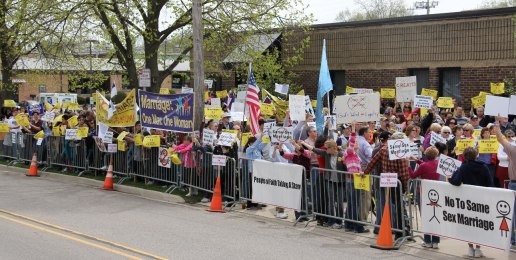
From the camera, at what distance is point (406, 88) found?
21.6 meters

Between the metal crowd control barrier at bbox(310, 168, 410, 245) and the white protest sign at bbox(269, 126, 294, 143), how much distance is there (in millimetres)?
922

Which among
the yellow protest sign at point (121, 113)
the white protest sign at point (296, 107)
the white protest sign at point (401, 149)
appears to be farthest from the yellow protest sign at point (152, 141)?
the white protest sign at point (401, 149)

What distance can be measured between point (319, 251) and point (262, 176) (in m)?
3.66

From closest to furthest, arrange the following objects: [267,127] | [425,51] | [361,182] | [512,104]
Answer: [361,182], [267,127], [512,104], [425,51]

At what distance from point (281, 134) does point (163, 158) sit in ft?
14.9

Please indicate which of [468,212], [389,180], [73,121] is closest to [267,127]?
[389,180]

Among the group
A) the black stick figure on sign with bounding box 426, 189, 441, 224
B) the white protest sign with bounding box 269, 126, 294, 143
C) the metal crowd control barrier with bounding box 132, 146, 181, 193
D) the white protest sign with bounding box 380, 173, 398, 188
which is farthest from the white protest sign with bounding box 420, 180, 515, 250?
the metal crowd control barrier with bounding box 132, 146, 181, 193

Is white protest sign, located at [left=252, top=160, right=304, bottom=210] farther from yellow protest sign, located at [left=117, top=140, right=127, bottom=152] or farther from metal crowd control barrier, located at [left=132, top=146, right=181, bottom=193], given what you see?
yellow protest sign, located at [left=117, top=140, right=127, bottom=152]

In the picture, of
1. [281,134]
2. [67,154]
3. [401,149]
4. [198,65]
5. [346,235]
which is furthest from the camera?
[67,154]

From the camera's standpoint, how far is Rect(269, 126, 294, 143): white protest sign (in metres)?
13.9

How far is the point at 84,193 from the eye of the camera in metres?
17.6

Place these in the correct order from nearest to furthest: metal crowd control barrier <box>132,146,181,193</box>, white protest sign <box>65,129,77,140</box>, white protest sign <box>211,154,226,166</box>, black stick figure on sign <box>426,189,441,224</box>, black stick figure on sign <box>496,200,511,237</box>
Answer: black stick figure on sign <box>496,200,511,237</box>
black stick figure on sign <box>426,189,441,224</box>
white protest sign <box>211,154,226,166</box>
metal crowd control barrier <box>132,146,181,193</box>
white protest sign <box>65,129,77,140</box>

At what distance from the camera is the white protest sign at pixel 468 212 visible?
9.97 meters

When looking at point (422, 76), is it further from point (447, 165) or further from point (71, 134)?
point (447, 165)
